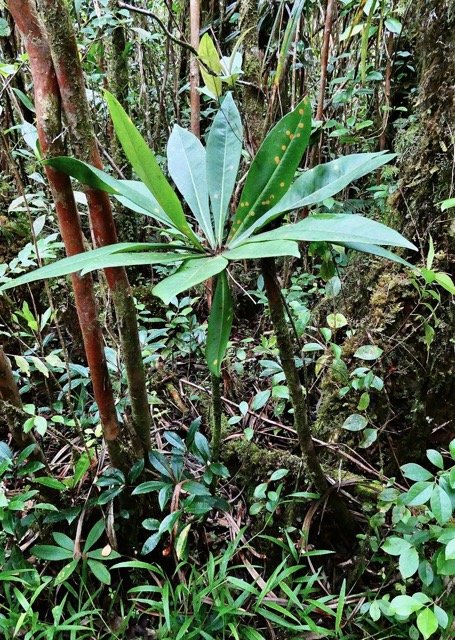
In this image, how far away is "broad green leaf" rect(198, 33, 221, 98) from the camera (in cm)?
103

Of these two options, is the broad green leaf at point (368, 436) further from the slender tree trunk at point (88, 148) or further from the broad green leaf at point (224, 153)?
the broad green leaf at point (224, 153)

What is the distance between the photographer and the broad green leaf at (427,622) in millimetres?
787

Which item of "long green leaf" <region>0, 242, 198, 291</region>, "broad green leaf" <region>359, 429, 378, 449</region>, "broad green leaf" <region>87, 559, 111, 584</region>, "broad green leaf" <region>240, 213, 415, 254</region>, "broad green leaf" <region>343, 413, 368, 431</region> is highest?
"broad green leaf" <region>240, 213, 415, 254</region>

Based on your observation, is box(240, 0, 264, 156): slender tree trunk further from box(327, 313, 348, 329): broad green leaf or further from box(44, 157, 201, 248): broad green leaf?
box(44, 157, 201, 248): broad green leaf

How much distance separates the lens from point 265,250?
59 cm

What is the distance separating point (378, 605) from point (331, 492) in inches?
10.3

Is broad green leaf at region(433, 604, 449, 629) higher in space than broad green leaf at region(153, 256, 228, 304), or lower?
lower

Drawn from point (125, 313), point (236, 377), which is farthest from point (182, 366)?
point (125, 313)

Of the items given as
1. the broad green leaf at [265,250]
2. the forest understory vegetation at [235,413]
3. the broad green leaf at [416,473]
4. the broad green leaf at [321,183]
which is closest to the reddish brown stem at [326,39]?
the forest understory vegetation at [235,413]

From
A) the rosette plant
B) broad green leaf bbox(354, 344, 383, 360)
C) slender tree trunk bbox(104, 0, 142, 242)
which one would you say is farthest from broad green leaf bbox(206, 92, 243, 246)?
slender tree trunk bbox(104, 0, 142, 242)

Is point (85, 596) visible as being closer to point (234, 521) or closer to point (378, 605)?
point (234, 521)

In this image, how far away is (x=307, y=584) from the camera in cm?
108

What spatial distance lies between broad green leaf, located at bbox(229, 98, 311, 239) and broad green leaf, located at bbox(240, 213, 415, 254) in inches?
5.0

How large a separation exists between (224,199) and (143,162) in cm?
20
